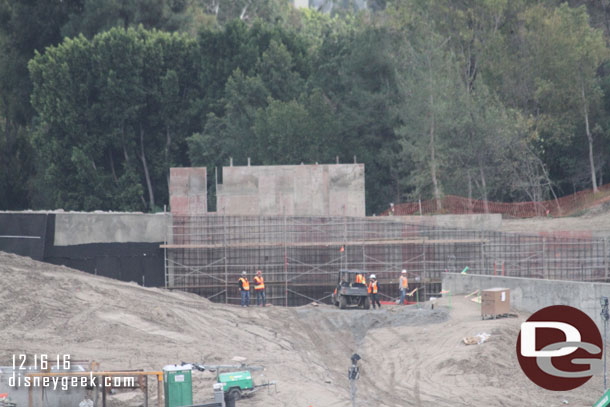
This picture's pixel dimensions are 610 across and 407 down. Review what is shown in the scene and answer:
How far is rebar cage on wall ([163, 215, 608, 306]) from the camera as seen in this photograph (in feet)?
128

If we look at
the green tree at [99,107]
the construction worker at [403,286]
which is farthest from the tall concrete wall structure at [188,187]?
the green tree at [99,107]

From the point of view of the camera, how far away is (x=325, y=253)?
39.6 meters

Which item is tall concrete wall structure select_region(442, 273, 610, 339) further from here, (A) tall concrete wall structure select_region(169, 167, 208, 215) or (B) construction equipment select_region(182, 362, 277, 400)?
(A) tall concrete wall structure select_region(169, 167, 208, 215)

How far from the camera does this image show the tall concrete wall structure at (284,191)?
40594mm

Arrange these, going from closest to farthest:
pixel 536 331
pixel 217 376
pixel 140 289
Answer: pixel 217 376 < pixel 536 331 < pixel 140 289

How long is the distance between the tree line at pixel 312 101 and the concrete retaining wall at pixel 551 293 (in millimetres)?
18507

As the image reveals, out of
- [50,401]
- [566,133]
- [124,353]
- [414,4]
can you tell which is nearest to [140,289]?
[124,353]

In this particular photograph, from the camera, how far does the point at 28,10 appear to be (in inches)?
2680

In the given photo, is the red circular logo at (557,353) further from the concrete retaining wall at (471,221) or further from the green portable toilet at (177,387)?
the green portable toilet at (177,387)

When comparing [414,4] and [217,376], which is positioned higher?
[414,4]

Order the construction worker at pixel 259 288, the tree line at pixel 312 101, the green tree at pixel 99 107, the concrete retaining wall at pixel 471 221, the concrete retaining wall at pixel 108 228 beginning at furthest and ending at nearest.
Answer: the green tree at pixel 99 107, the tree line at pixel 312 101, the concrete retaining wall at pixel 471 221, the concrete retaining wall at pixel 108 228, the construction worker at pixel 259 288

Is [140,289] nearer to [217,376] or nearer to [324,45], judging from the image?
[217,376]

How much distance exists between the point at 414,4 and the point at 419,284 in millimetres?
27670

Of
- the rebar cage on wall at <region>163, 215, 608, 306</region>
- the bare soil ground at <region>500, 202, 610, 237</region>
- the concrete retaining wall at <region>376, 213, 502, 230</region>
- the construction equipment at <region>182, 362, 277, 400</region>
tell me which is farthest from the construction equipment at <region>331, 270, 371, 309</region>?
the construction equipment at <region>182, 362, 277, 400</region>
